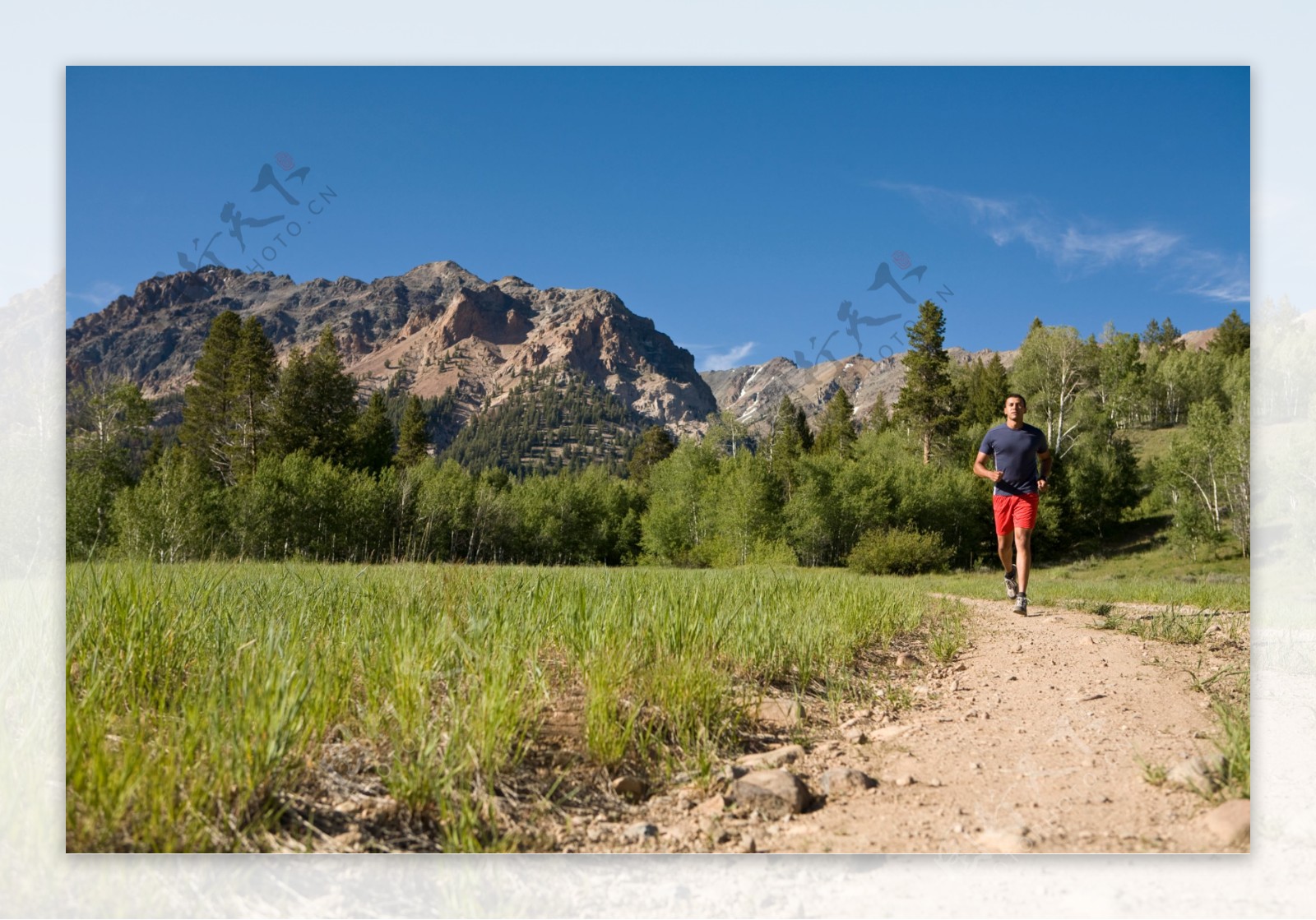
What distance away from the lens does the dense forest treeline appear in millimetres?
8188

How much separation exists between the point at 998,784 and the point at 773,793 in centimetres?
78

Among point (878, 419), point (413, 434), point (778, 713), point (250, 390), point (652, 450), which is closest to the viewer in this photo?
point (778, 713)

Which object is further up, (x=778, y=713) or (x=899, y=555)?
(x=778, y=713)

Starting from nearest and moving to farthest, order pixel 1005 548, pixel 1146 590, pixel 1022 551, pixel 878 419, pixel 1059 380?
pixel 1022 551 < pixel 1005 548 < pixel 1146 590 < pixel 1059 380 < pixel 878 419

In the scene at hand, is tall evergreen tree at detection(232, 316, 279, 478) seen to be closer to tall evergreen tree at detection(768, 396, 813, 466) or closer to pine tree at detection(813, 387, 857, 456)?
tall evergreen tree at detection(768, 396, 813, 466)

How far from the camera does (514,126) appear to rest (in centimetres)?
416

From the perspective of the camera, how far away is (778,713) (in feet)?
10.9

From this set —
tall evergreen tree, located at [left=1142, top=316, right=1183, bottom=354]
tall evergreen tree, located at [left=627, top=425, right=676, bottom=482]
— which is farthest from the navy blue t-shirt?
tall evergreen tree, located at [left=627, top=425, right=676, bottom=482]

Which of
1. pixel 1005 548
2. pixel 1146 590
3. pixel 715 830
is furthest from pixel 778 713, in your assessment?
pixel 1146 590

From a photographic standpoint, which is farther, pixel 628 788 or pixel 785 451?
pixel 785 451

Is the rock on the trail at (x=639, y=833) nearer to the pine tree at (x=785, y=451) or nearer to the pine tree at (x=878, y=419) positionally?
the pine tree at (x=785, y=451)

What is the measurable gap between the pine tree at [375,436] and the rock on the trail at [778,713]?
151 feet

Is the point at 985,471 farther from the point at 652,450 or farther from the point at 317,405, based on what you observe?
the point at 652,450

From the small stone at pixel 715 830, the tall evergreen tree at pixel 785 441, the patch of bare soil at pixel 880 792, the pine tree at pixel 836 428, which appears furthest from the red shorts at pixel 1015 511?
the pine tree at pixel 836 428
